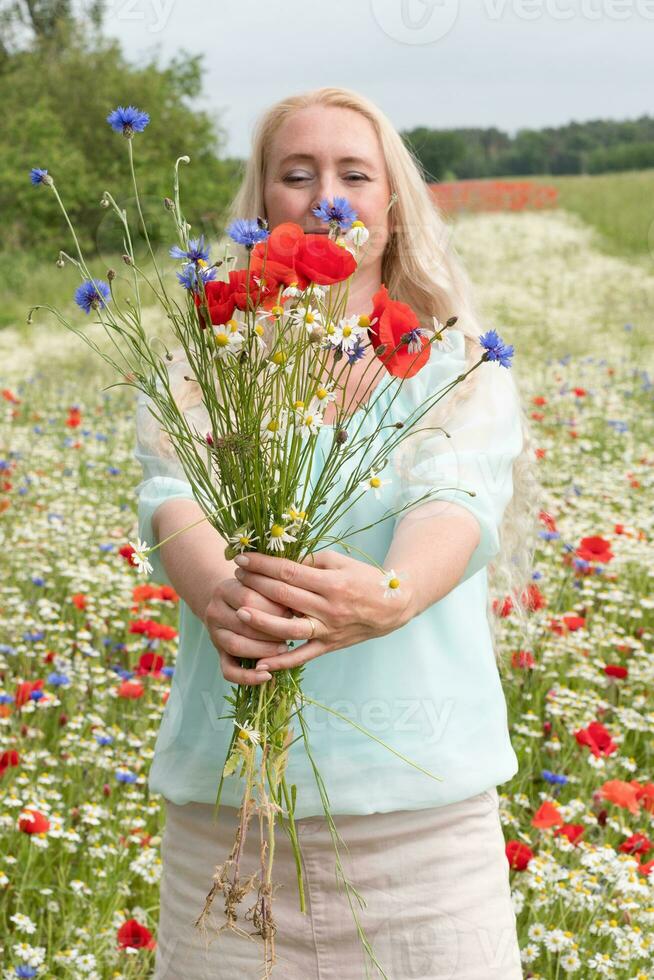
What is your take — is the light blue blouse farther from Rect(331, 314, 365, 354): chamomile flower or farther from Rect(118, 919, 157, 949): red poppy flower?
Rect(118, 919, 157, 949): red poppy flower

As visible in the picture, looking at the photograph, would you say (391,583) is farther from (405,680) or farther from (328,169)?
(328,169)

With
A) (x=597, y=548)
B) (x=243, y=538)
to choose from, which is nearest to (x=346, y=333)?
(x=243, y=538)

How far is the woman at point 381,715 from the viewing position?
5.12ft

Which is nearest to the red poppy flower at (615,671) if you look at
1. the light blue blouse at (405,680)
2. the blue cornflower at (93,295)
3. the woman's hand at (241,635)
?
the light blue blouse at (405,680)

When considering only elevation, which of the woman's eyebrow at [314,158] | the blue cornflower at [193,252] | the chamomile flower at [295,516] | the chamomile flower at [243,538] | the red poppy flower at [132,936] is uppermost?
the woman's eyebrow at [314,158]

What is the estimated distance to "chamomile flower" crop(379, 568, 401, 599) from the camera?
129cm

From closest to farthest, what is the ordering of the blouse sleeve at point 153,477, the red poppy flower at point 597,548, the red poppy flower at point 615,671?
the blouse sleeve at point 153,477 < the red poppy flower at point 615,671 < the red poppy flower at point 597,548

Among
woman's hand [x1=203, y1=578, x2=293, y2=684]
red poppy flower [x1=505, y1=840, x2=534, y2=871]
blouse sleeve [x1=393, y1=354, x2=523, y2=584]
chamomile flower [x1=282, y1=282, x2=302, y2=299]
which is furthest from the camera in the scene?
red poppy flower [x1=505, y1=840, x2=534, y2=871]

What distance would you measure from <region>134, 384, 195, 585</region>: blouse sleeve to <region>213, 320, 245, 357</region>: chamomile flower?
41 cm

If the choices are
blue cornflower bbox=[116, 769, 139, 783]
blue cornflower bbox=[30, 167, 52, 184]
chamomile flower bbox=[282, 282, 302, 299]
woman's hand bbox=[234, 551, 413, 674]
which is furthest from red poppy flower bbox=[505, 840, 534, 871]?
blue cornflower bbox=[30, 167, 52, 184]

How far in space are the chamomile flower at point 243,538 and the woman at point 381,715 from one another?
0.35ft

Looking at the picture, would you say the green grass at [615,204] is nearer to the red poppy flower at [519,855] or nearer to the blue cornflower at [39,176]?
the red poppy flower at [519,855]

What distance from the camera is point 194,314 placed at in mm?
1283

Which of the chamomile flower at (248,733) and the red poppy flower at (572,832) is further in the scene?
the red poppy flower at (572,832)
